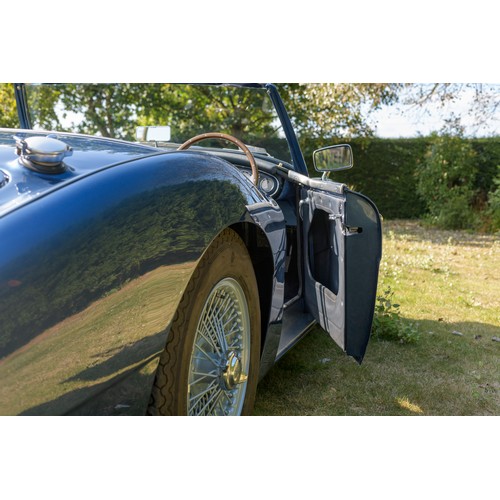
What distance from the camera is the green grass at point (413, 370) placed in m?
3.42

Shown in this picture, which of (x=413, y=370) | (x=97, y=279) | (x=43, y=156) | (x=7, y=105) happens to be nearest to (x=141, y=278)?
(x=97, y=279)

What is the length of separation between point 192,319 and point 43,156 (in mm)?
650

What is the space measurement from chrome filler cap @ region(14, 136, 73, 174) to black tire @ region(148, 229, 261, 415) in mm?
533

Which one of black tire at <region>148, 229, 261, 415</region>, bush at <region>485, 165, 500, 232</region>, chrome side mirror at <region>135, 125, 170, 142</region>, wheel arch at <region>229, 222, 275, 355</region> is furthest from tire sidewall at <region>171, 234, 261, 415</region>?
bush at <region>485, 165, 500, 232</region>

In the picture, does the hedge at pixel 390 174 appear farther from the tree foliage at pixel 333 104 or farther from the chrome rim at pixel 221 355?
the chrome rim at pixel 221 355

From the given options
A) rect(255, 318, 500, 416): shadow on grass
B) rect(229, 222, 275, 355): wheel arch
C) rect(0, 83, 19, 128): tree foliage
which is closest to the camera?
rect(229, 222, 275, 355): wheel arch

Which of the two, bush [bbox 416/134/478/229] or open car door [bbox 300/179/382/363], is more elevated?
open car door [bbox 300/179/382/363]

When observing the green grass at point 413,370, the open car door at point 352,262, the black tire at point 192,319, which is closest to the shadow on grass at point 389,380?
the green grass at point 413,370

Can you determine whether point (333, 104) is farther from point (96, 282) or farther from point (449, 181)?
point (96, 282)

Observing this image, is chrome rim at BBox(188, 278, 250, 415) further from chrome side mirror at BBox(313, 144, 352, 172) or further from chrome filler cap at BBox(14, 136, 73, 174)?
chrome side mirror at BBox(313, 144, 352, 172)

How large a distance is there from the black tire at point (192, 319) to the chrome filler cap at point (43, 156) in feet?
1.75

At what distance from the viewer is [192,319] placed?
200cm

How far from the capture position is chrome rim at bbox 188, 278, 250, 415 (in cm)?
218

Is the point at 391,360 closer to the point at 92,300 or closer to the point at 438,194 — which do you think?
the point at 92,300
